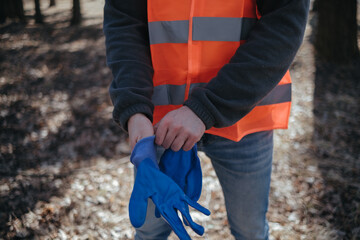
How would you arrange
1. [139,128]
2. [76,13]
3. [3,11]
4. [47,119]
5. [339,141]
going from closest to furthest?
[139,128] < [339,141] < [47,119] < [76,13] < [3,11]

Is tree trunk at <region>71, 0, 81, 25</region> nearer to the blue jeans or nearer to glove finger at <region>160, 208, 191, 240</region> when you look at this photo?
the blue jeans

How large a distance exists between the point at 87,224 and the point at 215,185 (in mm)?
1433

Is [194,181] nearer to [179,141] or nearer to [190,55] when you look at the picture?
[179,141]

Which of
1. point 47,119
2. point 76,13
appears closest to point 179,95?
point 47,119

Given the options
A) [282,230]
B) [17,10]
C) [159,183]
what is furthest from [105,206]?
[17,10]

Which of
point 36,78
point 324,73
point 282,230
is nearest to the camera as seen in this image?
point 282,230

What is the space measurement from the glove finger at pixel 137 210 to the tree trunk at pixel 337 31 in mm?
5091

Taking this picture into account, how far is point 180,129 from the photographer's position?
109 cm

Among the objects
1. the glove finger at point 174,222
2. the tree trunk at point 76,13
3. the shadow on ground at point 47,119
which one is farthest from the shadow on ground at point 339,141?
the tree trunk at point 76,13

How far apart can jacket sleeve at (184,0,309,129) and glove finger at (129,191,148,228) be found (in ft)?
1.36

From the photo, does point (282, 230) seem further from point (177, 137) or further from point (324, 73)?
point (324, 73)

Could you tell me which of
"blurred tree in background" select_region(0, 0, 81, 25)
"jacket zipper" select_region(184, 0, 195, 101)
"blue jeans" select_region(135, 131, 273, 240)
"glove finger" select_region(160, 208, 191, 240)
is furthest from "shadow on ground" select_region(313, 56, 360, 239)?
"blurred tree in background" select_region(0, 0, 81, 25)

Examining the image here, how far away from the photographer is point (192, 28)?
3.93 feet

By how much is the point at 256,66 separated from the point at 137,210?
0.76 meters
